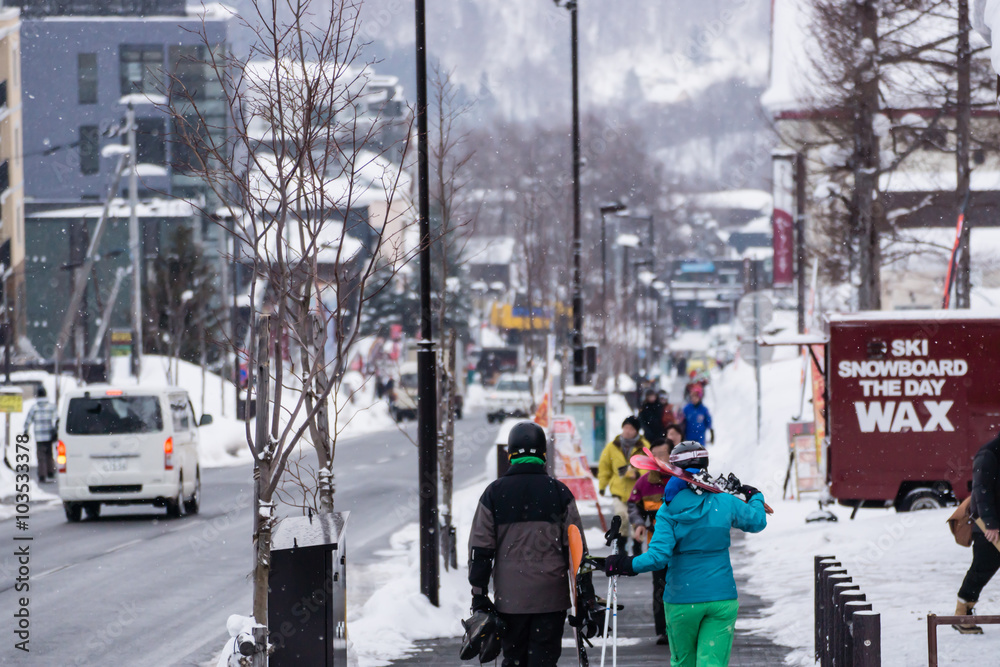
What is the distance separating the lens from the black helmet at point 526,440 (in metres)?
6.61

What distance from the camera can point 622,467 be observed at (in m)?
13.5

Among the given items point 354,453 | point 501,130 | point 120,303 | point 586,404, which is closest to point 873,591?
point 586,404

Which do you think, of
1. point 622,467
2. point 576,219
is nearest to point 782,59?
point 576,219

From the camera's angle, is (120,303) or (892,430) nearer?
(892,430)

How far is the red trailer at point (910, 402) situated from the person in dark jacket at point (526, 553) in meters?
10.3

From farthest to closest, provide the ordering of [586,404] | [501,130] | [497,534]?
[501,130] < [586,404] < [497,534]

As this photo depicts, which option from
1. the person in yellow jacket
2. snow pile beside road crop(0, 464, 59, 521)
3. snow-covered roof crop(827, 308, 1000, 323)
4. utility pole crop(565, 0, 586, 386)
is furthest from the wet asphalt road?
snow-covered roof crop(827, 308, 1000, 323)

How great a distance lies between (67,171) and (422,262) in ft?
215

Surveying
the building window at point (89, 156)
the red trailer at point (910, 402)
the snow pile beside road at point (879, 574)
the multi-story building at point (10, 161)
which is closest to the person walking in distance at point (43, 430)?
the snow pile beside road at point (879, 574)

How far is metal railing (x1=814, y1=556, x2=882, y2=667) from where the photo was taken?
244 inches

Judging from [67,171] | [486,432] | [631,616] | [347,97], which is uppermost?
[67,171]

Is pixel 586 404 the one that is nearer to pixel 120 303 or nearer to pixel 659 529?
pixel 659 529

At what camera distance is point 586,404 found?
26.3 meters

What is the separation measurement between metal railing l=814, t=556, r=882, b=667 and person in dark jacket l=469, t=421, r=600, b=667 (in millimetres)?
1321
